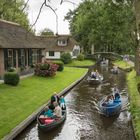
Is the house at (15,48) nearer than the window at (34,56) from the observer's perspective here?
Yes

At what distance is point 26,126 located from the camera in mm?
20781

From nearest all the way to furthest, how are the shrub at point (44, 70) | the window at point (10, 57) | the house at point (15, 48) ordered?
the house at point (15, 48)
the window at point (10, 57)
the shrub at point (44, 70)

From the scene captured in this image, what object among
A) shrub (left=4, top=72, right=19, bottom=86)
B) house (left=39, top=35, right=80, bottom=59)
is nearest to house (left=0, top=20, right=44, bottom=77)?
shrub (left=4, top=72, right=19, bottom=86)

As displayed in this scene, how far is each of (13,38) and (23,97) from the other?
1393 centimetres

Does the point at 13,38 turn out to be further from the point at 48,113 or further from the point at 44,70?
the point at 48,113

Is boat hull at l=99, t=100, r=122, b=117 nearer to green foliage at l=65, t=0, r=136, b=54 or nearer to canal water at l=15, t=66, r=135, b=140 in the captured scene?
canal water at l=15, t=66, r=135, b=140

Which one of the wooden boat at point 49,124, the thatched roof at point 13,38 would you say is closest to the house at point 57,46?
the thatched roof at point 13,38

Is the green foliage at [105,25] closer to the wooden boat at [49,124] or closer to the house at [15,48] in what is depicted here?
the wooden boat at [49,124]

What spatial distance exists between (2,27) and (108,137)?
81.9ft

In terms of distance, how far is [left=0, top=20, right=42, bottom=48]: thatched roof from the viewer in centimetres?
3669

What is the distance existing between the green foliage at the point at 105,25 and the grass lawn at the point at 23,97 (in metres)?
8.57

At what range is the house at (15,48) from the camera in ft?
119

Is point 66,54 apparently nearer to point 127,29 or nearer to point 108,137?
point 127,29

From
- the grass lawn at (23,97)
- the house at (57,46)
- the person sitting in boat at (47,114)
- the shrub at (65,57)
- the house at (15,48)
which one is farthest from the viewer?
the house at (57,46)
